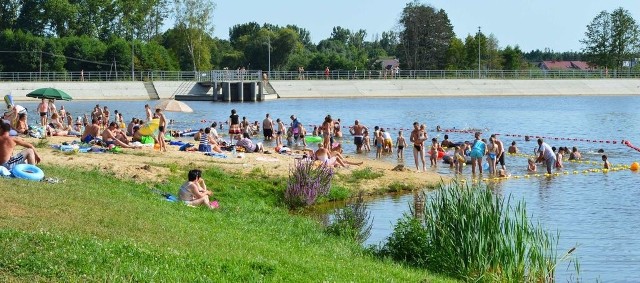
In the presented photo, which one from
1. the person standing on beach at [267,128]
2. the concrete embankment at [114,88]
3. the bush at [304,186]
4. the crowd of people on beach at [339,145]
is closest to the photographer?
the bush at [304,186]

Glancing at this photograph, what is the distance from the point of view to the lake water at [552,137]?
1911 cm

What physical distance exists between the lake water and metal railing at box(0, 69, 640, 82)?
19.6 feet

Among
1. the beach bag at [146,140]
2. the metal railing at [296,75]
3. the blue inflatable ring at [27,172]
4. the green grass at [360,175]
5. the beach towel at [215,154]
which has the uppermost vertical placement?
the metal railing at [296,75]

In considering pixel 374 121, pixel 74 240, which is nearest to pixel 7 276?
pixel 74 240

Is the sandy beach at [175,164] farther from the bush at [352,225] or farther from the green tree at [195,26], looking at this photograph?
the green tree at [195,26]

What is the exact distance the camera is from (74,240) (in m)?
11.2

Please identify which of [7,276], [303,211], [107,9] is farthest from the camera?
[107,9]

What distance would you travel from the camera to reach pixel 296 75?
9831 cm

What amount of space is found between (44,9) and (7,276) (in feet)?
336

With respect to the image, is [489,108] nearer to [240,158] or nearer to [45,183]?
[240,158]

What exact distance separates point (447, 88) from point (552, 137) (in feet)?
156

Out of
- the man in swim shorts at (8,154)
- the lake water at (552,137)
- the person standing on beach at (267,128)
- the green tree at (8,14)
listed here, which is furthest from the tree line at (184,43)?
the man in swim shorts at (8,154)

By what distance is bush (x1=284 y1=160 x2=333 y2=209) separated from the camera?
2162 cm

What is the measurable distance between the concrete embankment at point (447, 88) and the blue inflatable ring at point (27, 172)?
75.4 m
